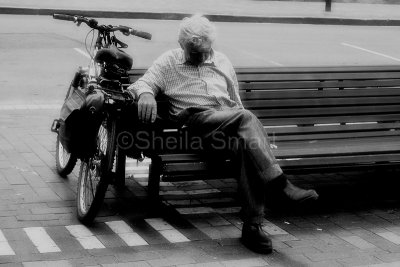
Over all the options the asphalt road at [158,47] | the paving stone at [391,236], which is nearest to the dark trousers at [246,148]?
the paving stone at [391,236]

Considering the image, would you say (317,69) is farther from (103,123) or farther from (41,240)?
(41,240)

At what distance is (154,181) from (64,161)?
1.22 m

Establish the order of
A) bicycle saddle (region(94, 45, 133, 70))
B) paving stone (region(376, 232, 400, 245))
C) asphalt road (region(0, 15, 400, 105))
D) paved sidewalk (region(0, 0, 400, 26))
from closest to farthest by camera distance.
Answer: paving stone (region(376, 232, 400, 245))
bicycle saddle (region(94, 45, 133, 70))
asphalt road (region(0, 15, 400, 105))
paved sidewalk (region(0, 0, 400, 26))

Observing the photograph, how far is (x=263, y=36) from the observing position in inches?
687

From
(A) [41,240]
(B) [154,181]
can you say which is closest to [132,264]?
(A) [41,240]

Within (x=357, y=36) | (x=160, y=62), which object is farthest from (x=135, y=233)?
(x=357, y=36)

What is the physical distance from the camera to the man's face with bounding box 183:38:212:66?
588cm

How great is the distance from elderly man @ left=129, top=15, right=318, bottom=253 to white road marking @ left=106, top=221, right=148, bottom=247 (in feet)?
2.15

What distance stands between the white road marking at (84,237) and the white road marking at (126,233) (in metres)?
0.17

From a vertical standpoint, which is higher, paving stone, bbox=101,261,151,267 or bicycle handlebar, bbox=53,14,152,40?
bicycle handlebar, bbox=53,14,152,40

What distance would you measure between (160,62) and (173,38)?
10247 mm

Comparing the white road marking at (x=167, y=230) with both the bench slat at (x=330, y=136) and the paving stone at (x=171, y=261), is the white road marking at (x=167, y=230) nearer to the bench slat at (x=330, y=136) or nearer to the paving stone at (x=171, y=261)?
the paving stone at (x=171, y=261)

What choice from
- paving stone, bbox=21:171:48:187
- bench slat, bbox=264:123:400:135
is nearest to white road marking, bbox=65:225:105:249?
paving stone, bbox=21:171:48:187

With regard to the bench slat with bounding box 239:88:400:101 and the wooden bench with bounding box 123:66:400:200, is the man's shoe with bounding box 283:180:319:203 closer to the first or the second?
the wooden bench with bounding box 123:66:400:200
